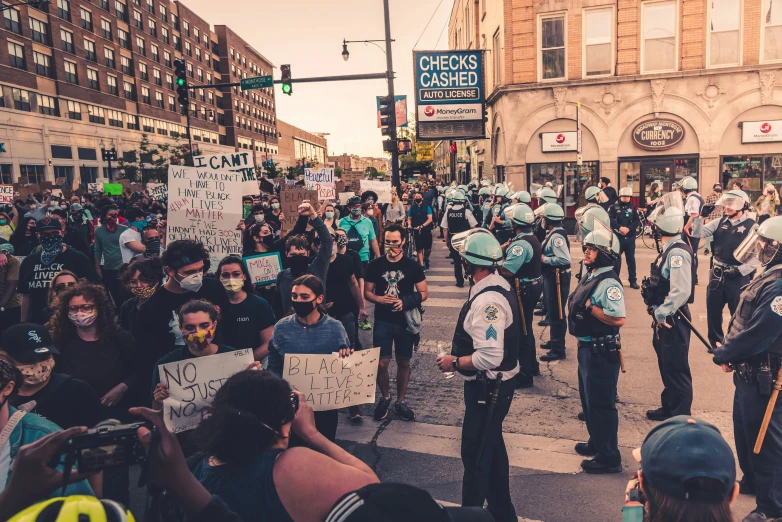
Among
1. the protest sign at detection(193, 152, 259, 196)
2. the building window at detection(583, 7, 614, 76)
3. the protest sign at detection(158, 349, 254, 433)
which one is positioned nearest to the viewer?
the protest sign at detection(158, 349, 254, 433)

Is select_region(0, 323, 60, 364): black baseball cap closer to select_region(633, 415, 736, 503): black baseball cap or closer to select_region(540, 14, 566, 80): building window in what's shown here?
select_region(633, 415, 736, 503): black baseball cap

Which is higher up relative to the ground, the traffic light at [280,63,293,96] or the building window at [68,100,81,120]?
the building window at [68,100,81,120]

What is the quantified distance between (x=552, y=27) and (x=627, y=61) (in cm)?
300

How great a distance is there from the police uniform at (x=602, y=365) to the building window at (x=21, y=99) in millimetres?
46271

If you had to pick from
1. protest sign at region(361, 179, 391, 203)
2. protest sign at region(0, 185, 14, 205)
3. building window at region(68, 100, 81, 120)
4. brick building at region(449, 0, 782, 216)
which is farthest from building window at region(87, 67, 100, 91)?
protest sign at region(361, 179, 391, 203)

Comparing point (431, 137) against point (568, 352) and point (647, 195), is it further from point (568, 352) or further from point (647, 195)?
point (568, 352)

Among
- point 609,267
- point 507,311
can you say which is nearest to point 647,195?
point 609,267

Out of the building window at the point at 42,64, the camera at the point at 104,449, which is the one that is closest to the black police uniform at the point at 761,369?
the camera at the point at 104,449

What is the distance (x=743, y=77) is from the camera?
63.5 feet

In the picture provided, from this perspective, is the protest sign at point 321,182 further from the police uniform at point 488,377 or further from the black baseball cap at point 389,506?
the black baseball cap at point 389,506

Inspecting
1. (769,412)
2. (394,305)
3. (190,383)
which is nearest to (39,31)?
(394,305)

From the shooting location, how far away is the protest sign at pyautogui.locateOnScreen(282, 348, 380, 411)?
3.87 meters

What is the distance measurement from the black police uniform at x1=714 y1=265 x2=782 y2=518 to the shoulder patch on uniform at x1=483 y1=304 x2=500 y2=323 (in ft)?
5.63

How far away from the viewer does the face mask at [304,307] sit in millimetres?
4113
